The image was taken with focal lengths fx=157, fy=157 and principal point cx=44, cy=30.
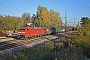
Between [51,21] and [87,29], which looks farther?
[51,21]

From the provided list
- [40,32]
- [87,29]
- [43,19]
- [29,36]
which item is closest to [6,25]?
[43,19]

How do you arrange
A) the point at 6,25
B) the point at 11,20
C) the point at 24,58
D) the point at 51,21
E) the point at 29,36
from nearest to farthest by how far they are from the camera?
the point at 24,58, the point at 29,36, the point at 6,25, the point at 11,20, the point at 51,21

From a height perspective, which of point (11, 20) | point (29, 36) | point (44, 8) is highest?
point (44, 8)

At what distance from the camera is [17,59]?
8.48m

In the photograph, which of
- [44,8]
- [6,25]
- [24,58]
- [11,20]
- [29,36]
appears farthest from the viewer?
[44,8]

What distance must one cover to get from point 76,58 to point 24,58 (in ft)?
9.29

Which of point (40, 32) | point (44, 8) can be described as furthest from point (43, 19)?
point (40, 32)

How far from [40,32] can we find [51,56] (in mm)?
31399

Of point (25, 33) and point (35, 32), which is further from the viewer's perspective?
point (35, 32)

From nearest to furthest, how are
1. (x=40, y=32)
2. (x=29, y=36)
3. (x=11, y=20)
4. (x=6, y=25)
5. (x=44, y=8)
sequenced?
(x=29, y=36)
(x=40, y=32)
(x=6, y=25)
(x=11, y=20)
(x=44, y=8)

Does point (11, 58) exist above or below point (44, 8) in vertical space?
below

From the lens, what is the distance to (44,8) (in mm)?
75688

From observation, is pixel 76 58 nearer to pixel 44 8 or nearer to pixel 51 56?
pixel 51 56

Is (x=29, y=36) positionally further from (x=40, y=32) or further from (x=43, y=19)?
(x=43, y=19)
